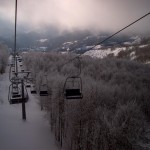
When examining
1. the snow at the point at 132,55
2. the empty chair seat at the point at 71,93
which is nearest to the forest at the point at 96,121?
the empty chair seat at the point at 71,93

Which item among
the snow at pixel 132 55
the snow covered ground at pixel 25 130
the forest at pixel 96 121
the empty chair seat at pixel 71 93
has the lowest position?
the snow covered ground at pixel 25 130

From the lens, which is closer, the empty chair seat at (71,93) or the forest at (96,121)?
the empty chair seat at (71,93)

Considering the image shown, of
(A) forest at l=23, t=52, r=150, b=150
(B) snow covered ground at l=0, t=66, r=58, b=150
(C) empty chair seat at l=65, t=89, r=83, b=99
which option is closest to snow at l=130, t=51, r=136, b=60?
(A) forest at l=23, t=52, r=150, b=150

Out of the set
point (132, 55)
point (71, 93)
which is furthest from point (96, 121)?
point (132, 55)

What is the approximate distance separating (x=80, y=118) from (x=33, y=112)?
18257 mm

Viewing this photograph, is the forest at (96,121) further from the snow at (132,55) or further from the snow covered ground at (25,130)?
the snow at (132,55)

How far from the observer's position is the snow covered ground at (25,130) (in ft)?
109

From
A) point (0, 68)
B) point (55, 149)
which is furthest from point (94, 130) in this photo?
point (0, 68)

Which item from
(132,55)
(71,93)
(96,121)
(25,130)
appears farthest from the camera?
(132,55)

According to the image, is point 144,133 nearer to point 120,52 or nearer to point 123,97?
point 123,97

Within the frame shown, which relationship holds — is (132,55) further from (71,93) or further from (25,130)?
(71,93)

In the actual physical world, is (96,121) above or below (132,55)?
below

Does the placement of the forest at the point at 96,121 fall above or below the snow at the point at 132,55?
below

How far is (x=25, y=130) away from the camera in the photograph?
125 ft
